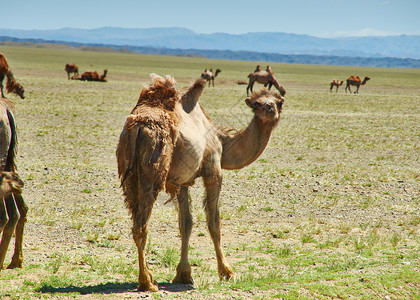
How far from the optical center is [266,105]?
6.63 meters

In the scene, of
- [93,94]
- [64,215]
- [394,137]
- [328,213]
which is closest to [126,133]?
[64,215]

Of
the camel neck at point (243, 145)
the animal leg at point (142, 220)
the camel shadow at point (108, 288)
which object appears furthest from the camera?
the camel neck at point (243, 145)

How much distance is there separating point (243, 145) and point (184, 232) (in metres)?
1.37

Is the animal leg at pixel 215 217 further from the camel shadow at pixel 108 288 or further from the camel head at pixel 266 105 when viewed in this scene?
the camel head at pixel 266 105

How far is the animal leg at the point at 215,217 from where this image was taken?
20.1 ft

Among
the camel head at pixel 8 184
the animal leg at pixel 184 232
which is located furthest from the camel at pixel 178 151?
the camel head at pixel 8 184

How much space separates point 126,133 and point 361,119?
951 inches

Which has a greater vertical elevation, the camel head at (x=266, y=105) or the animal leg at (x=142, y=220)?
the camel head at (x=266, y=105)

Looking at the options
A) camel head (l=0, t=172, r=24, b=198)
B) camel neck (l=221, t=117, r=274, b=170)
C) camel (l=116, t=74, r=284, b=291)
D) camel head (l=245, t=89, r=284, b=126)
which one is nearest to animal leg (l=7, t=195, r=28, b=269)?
camel (l=116, t=74, r=284, b=291)

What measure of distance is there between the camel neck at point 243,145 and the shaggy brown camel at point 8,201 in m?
2.53

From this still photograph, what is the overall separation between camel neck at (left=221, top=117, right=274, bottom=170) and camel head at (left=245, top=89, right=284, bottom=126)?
11 centimetres

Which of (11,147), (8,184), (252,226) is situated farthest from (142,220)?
(252,226)

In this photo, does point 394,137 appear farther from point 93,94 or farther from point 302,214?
point 93,94

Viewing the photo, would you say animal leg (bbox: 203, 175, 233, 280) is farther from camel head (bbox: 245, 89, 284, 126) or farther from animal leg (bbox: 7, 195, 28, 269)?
animal leg (bbox: 7, 195, 28, 269)
